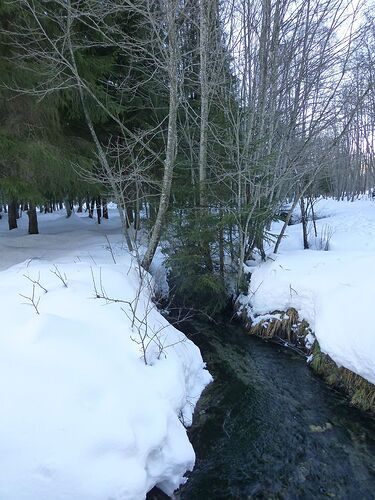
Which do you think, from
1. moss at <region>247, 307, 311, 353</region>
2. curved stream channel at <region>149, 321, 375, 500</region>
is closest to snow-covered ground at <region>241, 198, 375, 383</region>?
moss at <region>247, 307, 311, 353</region>

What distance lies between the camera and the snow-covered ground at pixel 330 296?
519cm

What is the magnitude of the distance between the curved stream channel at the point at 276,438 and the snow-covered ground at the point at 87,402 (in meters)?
0.34

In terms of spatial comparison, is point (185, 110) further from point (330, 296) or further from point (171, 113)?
point (330, 296)

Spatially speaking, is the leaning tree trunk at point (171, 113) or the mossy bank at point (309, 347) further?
the leaning tree trunk at point (171, 113)

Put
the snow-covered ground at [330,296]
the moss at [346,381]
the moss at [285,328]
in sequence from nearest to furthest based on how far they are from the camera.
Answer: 1. the moss at [346,381]
2. the snow-covered ground at [330,296]
3. the moss at [285,328]

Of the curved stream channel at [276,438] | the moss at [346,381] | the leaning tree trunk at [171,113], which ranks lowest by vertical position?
the curved stream channel at [276,438]

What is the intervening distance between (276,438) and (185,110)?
789 centimetres

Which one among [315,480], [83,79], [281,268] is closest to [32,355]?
[315,480]

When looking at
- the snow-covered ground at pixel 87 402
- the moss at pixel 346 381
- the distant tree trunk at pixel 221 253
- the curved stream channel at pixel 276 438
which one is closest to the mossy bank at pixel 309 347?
the moss at pixel 346 381

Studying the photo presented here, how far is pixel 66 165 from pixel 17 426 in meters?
7.03

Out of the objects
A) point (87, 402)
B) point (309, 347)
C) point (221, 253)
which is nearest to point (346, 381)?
point (309, 347)

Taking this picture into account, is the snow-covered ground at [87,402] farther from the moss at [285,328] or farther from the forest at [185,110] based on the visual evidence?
the forest at [185,110]

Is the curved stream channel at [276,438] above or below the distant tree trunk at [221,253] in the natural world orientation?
below

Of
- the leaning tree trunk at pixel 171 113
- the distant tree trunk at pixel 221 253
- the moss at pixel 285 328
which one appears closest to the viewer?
the moss at pixel 285 328
